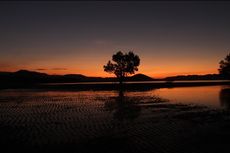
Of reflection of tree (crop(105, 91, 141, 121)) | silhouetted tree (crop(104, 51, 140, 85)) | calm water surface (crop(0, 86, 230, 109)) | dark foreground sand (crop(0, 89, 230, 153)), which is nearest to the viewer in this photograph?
dark foreground sand (crop(0, 89, 230, 153))

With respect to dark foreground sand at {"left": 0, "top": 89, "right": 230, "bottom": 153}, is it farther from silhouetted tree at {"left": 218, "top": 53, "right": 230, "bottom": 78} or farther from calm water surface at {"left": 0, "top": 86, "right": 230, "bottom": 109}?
silhouetted tree at {"left": 218, "top": 53, "right": 230, "bottom": 78}

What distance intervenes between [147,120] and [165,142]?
6.31m

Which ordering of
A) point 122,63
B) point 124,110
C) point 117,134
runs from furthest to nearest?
1. point 122,63
2. point 124,110
3. point 117,134

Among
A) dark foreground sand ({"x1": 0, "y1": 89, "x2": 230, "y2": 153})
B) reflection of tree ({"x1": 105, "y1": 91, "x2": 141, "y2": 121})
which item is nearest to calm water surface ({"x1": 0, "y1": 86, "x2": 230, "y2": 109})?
reflection of tree ({"x1": 105, "y1": 91, "x2": 141, "y2": 121})

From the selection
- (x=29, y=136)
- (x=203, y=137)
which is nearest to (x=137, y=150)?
(x=203, y=137)

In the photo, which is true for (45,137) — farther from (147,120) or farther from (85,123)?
(147,120)

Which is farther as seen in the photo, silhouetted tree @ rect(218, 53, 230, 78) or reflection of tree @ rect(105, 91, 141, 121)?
silhouetted tree @ rect(218, 53, 230, 78)

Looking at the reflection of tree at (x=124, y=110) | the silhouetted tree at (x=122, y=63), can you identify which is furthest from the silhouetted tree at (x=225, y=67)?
the reflection of tree at (x=124, y=110)

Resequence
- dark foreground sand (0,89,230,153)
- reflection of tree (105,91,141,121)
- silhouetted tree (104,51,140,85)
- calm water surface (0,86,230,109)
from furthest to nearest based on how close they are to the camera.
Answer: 1. silhouetted tree (104,51,140,85)
2. calm water surface (0,86,230,109)
3. reflection of tree (105,91,141,121)
4. dark foreground sand (0,89,230,153)

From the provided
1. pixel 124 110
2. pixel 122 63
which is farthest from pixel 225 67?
pixel 124 110

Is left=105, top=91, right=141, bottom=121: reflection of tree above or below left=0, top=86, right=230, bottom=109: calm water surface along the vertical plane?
below

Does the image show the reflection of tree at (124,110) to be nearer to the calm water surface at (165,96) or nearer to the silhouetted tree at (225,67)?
the calm water surface at (165,96)

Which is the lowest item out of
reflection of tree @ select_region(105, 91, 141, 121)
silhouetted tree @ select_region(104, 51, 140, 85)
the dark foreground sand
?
the dark foreground sand

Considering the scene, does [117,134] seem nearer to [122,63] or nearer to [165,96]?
[165,96]
